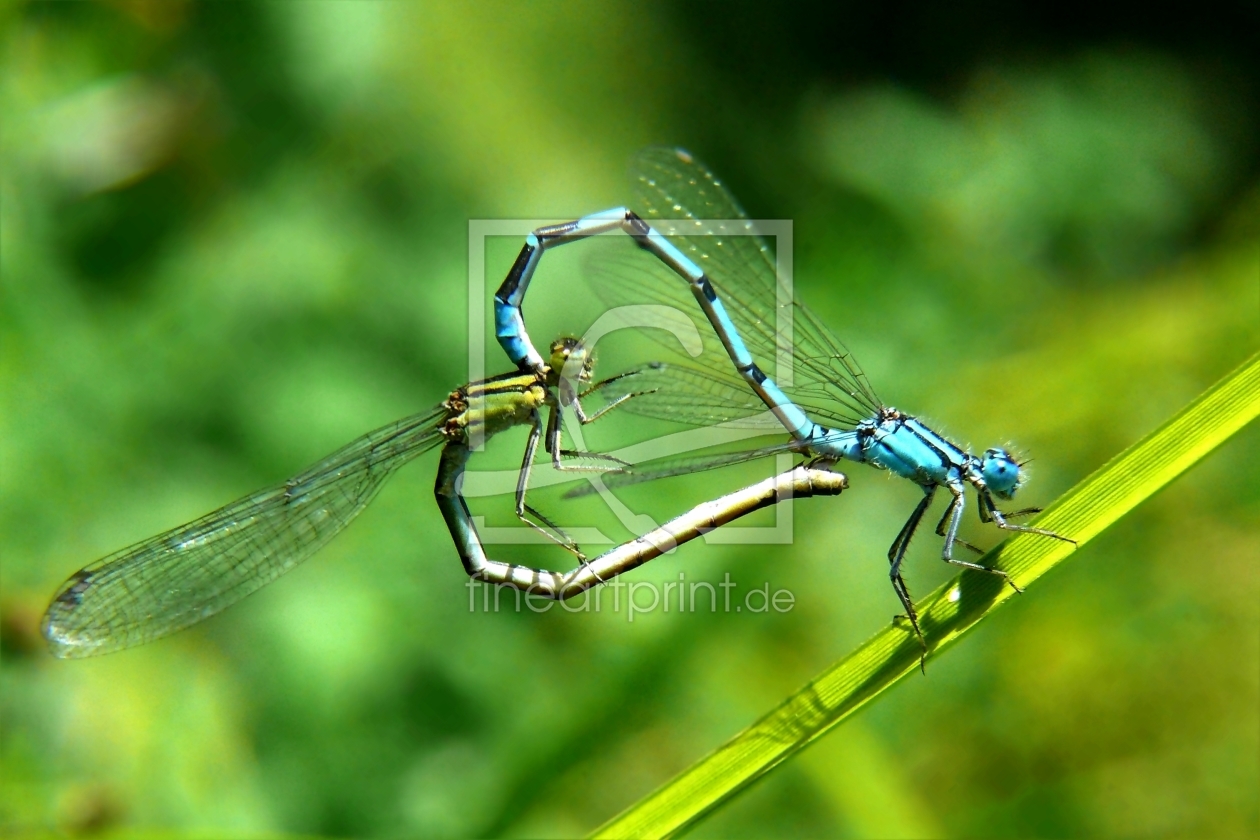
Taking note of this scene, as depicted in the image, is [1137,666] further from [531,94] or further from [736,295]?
[531,94]

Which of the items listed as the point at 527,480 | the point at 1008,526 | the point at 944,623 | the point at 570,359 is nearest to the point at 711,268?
the point at 570,359

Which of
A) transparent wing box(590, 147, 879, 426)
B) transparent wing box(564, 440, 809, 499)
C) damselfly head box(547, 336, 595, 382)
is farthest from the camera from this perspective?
transparent wing box(590, 147, 879, 426)

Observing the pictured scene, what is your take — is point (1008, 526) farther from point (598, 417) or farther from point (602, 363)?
point (602, 363)

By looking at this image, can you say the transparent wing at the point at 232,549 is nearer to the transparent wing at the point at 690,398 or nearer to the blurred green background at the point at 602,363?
the blurred green background at the point at 602,363

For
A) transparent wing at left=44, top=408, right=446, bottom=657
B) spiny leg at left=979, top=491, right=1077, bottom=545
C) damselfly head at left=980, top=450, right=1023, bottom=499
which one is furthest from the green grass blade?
transparent wing at left=44, top=408, right=446, bottom=657

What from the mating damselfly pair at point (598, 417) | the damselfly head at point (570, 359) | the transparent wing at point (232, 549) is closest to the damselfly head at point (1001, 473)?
the mating damselfly pair at point (598, 417)

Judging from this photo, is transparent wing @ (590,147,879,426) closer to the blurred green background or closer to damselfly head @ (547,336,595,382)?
damselfly head @ (547,336,595,382)

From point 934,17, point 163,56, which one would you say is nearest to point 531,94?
point 163,56
